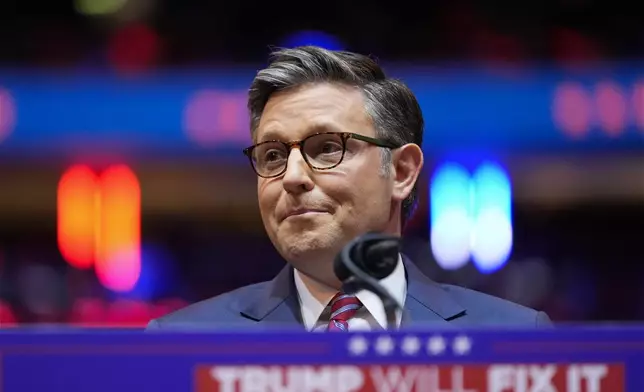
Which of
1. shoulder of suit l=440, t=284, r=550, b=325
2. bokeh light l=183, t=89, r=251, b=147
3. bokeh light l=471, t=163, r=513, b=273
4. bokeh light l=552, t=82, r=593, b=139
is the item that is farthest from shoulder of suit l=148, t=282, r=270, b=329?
bokeh light l=552, t=82, r=593, b=139

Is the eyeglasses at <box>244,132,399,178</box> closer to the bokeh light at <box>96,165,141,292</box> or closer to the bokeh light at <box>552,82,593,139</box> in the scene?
the bokeh light at <box>96,165,141,292</box>

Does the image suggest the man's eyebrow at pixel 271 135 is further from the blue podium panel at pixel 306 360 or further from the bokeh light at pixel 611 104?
the bokeh light at pixel 611 104

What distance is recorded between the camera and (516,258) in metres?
5.09

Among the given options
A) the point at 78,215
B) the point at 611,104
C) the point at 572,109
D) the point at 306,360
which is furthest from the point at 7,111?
the point at 306,360

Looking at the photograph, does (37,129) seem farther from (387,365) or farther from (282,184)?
(387,365)

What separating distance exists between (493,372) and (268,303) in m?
0.68

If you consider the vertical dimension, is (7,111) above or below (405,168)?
above

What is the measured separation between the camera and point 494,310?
1.72 meters

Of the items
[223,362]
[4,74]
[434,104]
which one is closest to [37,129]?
[4,74]

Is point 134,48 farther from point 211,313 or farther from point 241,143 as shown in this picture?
point 211,313

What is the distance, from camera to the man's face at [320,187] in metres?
1.58

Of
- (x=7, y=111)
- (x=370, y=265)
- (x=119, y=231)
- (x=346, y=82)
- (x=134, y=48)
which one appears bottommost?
(x=119, y=231)

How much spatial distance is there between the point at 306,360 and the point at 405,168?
0.73 metres

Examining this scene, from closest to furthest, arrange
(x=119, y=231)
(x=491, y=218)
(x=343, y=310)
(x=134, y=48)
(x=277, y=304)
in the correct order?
1. (x=343, y=310)
2. (x=277, y=304)
3. (x=491, y=218)
4. (x=119, y=231)
5. (x=134, y=48)
